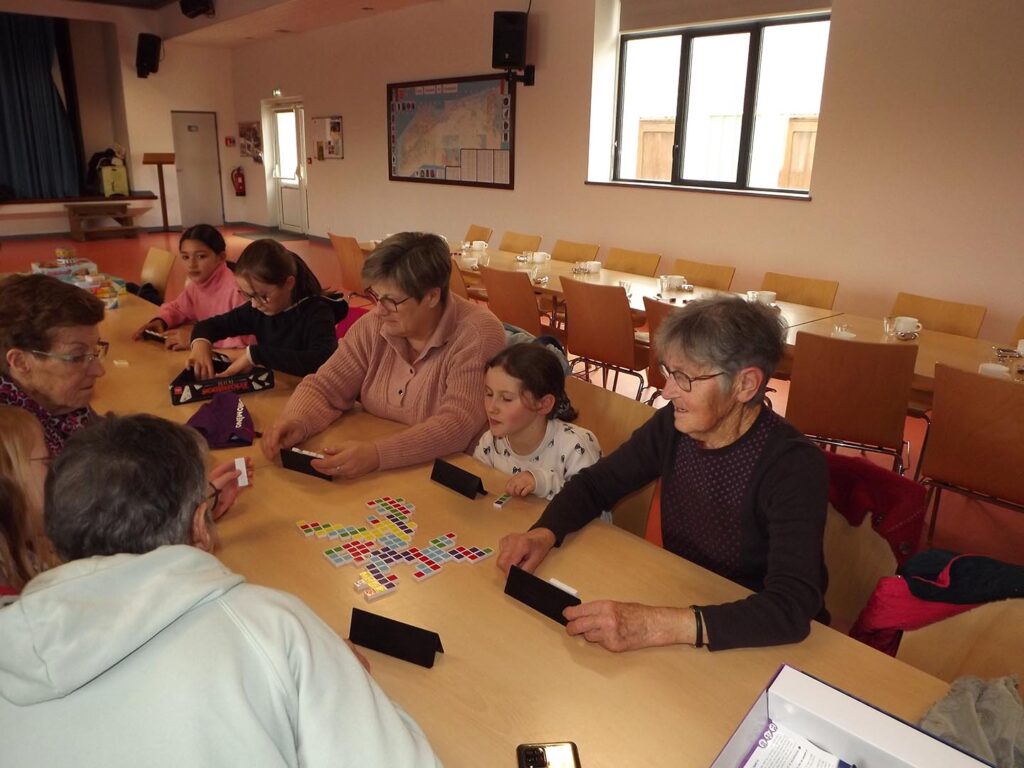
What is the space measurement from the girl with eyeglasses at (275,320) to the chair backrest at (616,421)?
1100 millimetres

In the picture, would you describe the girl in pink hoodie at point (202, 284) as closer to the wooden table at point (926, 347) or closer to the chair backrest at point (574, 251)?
the wooden table at point (926, 347)

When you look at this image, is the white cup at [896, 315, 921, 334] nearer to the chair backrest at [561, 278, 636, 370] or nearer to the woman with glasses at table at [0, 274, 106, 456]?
the chair backrest at [561, 278, 636, 370]

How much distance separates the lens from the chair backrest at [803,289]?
4.38m

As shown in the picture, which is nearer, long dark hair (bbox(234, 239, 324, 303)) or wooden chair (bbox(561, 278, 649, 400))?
long dark hair (bbox(234, 239, 324, 303))

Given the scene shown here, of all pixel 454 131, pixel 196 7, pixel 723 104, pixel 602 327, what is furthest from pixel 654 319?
pixel 196 7

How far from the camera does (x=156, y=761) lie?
2.31 ft

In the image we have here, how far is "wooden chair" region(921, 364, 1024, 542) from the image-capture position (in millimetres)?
2598

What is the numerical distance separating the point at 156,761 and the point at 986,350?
3.88 metres

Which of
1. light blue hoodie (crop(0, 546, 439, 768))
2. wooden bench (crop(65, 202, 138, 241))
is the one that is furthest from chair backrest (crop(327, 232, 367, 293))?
wooden bench (crop(65, 202, 138, 241))

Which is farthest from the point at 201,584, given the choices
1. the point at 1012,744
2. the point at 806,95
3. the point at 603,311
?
the point at 806,95

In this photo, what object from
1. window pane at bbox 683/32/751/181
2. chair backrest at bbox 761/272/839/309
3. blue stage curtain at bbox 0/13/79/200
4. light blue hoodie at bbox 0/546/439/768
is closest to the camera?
light blue hoodie at bbox 0/546/439/768

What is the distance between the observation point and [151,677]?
0.72 m

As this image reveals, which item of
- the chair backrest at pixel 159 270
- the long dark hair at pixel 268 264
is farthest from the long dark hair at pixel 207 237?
the chair backrest at pixel 159 270

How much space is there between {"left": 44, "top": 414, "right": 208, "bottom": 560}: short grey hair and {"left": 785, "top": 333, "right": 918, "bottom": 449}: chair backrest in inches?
111
